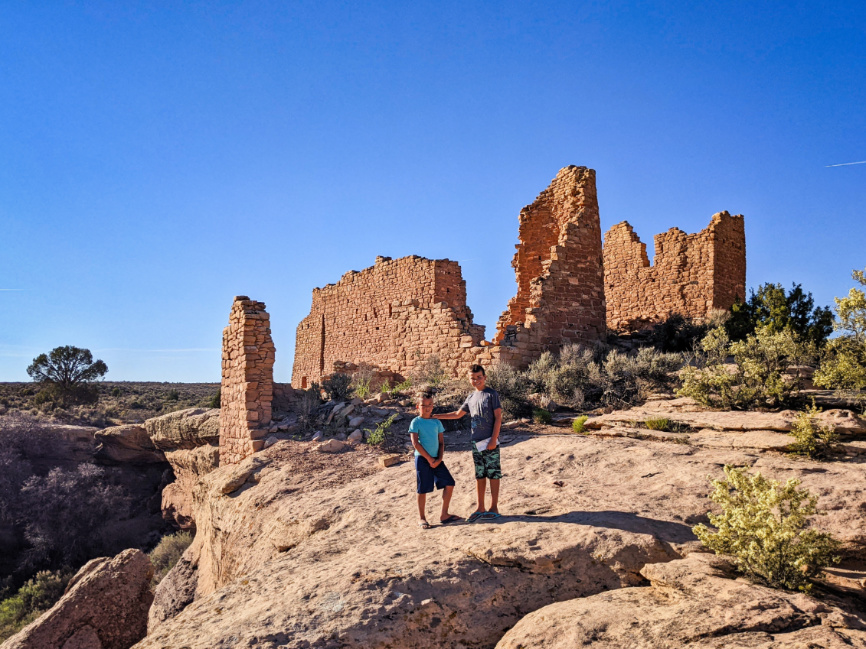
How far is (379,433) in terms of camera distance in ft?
31.9

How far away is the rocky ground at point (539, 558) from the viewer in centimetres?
368

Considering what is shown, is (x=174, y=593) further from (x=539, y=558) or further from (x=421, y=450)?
(x=539, y=558)

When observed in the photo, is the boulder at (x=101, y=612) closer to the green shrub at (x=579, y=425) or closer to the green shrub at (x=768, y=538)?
the green shrub at (x=579, y=425)

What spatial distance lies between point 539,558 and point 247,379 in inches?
304

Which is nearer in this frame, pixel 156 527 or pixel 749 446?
pixel 749 446

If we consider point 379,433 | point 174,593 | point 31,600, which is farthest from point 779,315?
point 31,600

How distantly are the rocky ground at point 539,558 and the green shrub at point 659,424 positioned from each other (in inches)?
7.8

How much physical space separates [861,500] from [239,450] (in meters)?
9.48

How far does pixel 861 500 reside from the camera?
5.30 metres

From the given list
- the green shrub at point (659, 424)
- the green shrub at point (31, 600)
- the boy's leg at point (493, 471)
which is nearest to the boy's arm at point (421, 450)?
the boy's leg at point (493, 471)

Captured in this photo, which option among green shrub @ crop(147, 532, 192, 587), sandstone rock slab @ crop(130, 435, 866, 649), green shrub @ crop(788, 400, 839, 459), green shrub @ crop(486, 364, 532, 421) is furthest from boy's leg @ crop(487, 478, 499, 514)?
green shrub @ crop(147, 532, 192, 587)

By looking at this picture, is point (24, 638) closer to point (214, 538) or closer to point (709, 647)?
point (214, 538)

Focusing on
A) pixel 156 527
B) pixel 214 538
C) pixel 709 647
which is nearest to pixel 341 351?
pixel 156 527

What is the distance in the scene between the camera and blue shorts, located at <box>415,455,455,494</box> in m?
5.68
